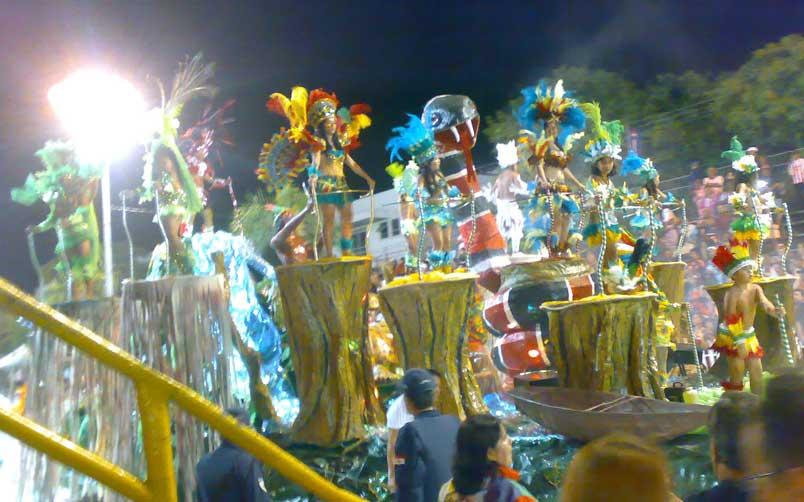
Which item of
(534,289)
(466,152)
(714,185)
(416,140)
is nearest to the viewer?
(416,140)

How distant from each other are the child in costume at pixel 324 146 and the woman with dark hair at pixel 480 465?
384 centimetres

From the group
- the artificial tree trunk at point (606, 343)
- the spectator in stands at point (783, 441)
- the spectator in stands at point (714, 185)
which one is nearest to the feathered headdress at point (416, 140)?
the artificial tree trunk at point (606, 343)

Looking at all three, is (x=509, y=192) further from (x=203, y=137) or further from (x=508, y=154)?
(x=203, y=137)

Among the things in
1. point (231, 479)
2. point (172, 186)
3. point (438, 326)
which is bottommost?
point (231, 479)

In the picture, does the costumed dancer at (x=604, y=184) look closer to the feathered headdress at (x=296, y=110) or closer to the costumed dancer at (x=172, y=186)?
the feathered headdress at (x=296, y=110)

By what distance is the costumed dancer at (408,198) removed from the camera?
24.4ft

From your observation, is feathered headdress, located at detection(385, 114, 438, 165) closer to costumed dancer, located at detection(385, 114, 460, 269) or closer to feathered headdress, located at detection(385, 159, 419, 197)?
costumed dancer, located at detection(385, 114, 460, 269)

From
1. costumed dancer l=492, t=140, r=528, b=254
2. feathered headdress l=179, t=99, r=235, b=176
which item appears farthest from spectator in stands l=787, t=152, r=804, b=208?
feathered headdress l=179, t=99, r=235, b=176

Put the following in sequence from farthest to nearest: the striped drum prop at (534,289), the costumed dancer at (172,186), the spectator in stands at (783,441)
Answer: the striped drum prop at (534,289), the costumed dancer at (172,186), the spectator in stands at (783,441)

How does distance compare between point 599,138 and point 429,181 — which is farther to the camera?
point 599,138

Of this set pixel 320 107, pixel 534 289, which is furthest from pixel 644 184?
pixel 320 107

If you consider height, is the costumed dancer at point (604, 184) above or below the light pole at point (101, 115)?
below

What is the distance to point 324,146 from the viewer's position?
20.4ft

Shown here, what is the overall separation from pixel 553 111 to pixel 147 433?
6.28 meters
